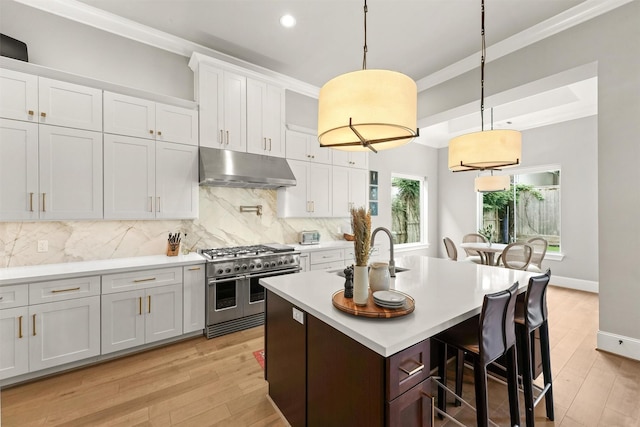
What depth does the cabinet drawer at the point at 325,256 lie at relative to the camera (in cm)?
395

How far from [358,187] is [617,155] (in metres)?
3.09

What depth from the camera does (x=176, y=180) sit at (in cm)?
312

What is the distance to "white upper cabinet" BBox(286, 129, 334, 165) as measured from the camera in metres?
4.01

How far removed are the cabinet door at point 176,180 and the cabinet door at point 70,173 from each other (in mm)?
524

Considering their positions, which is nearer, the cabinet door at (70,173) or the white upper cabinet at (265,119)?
the cabinet door at (70,173)

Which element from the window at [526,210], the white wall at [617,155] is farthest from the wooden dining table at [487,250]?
the white wall at [617,155]

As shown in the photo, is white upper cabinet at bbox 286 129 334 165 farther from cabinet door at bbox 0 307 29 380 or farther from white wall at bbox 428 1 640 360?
cabinet door at bbox 0 307 29 380

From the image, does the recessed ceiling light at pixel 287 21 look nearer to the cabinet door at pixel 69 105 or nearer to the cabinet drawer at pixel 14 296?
the cabinet door at pixel 69 105

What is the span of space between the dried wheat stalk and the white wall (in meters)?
2.93

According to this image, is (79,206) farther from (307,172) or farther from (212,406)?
(307,172)

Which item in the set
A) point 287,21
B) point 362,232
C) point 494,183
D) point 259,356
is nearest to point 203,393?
point 259,356

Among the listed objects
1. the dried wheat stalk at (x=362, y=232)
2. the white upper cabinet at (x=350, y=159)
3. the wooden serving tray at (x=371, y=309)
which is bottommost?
the wooden serving tray at (x=371, y=309)

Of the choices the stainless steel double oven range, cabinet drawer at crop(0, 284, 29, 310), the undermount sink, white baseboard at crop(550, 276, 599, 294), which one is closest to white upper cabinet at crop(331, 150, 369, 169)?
the stainless steel double oven range

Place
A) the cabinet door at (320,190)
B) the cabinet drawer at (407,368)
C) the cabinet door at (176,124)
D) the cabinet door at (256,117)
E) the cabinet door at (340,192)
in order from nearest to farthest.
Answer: the cabinet drawer at (407,368), the cabinet door at (176,124), the cabinet door at (256,117), the cabinet door at (320,190), the cabinet door at (340,192)
